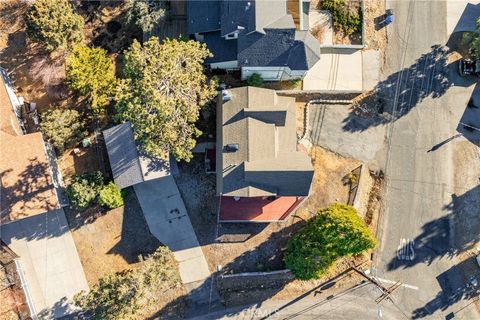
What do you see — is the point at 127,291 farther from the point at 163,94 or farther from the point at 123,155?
the point at 163,94

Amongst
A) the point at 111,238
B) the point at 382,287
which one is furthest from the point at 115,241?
the point at 382,287

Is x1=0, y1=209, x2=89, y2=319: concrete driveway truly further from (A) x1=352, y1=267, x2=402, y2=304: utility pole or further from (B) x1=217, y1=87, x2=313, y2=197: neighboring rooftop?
(A) x1=352, y1=267, x2=402, y2=304: utility pole

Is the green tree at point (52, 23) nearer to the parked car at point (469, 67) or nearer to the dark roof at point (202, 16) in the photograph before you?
the dark roof at point (202, 16)

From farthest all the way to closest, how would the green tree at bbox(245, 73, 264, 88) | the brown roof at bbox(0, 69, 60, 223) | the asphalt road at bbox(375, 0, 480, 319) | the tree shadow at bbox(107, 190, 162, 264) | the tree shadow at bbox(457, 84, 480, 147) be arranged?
1. the tree shadow at bbox(457, 84, 480, 147)
2. the asphalt road at bbox(375, 0, 480, 319)
3. the tree shadow at bbox(107, 190, 162, 264)
4. the green tree at bbox(245, 73, 264, 88)
5. the brown roof at bbox(0, 69, 60, 223)

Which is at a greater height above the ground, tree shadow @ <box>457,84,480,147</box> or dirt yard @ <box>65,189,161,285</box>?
tree shadow @ <box>457,84,480,147</box>

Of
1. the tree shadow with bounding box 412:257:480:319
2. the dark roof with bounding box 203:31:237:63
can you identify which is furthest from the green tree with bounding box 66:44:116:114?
the tree shadow with bounding box 412:257:480:319
